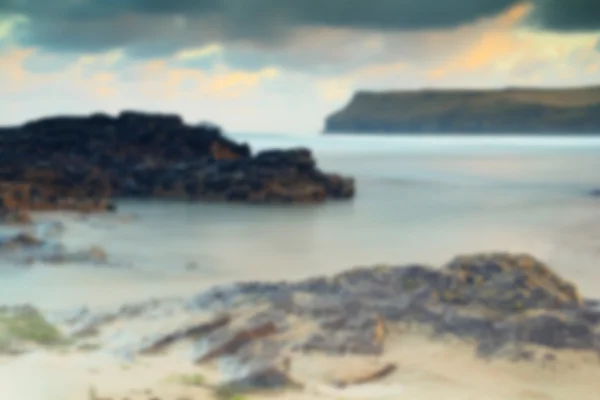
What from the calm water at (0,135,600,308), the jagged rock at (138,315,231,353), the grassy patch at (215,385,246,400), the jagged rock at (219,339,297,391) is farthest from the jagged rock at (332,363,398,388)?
the calm water at (0,135,600,308)

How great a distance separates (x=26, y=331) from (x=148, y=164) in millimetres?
5823

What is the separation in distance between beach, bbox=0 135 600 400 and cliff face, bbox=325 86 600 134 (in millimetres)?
214

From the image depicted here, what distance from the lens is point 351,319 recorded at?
2.15m

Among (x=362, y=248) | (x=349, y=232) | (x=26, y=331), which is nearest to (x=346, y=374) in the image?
(x=26, y=331)

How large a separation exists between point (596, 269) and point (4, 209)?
3.96 meters

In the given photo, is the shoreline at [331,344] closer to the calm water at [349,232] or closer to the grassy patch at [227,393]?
the grassy patch at [227,393]

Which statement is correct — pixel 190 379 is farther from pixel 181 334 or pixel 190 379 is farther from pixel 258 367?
pixel 181 334

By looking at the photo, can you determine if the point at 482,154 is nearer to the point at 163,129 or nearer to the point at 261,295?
the point at 163,129

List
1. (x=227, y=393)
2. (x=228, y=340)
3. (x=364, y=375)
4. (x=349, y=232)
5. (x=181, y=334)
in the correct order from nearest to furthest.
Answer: (x=227, y=393) → (x=364, y=375) → (x=228, y=340) → (x=181, y=334) → (x=349, y=232)

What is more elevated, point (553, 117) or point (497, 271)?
point (553, 117)

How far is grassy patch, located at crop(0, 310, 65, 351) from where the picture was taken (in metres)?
2.03

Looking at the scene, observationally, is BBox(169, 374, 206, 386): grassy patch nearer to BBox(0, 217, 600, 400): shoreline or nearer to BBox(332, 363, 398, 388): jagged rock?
BBox(0, 217, 600, 400): shoreline

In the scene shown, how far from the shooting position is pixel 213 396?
65.2 inches

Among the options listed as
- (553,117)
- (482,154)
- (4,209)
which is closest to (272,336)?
(553,117)
